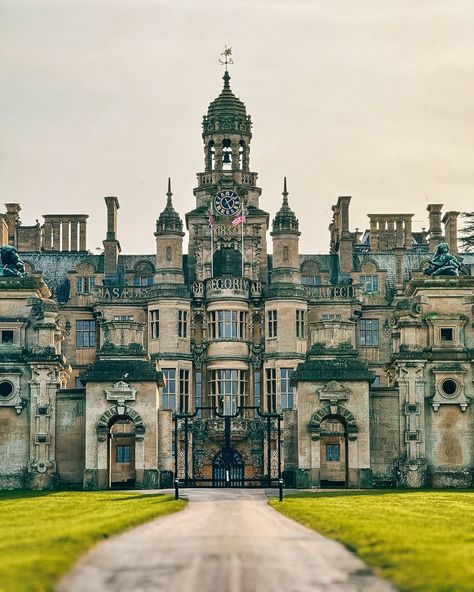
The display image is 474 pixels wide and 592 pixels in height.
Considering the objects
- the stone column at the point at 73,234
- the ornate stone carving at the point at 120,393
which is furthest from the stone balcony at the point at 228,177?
the ornate stone carving at the point at 120,393

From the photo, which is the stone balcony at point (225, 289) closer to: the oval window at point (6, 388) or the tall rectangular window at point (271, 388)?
the tall rectangular window at point (271, 388)

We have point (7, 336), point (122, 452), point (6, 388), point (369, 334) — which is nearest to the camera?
point (6, 388)

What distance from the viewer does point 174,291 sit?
378 feet

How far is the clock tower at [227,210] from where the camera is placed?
117750 millimetres

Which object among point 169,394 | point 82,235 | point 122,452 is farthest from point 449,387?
point 82,235

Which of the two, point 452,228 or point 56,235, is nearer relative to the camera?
point 452,228

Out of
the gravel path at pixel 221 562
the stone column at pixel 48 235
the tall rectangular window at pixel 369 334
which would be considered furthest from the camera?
the stone column at pixel 48 235

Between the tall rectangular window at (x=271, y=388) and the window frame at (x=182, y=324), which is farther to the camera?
the window frame at (x=182, y=324)

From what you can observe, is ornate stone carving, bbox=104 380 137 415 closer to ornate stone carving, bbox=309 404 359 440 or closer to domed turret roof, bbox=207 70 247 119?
ornate stone carving, bbox=309 404 359 440

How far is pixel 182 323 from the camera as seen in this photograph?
115375 mm

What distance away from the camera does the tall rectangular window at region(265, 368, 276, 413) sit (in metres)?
113

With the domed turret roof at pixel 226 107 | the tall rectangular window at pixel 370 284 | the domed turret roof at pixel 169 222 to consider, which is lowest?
the tall rectangular window at pixel 370 284

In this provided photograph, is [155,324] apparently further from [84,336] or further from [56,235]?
[56,235]

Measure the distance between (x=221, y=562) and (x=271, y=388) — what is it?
255 feet
